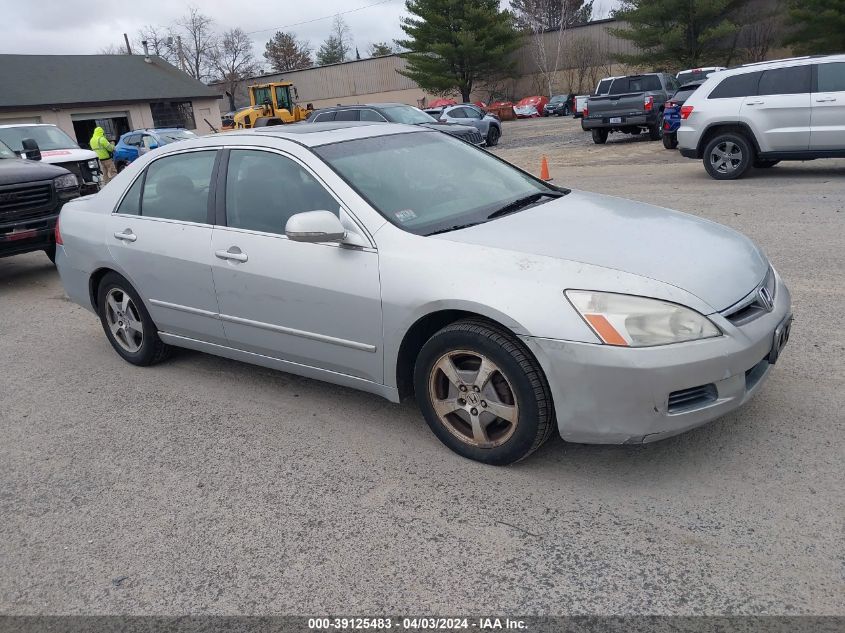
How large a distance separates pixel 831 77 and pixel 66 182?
10669 mm

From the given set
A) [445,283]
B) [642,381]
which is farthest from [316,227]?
[642,381]

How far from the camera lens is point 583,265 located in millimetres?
3203

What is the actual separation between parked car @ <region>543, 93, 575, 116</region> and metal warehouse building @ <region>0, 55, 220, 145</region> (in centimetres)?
2038

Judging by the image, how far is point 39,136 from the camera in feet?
50.4

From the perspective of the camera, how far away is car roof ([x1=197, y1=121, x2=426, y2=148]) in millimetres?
4281

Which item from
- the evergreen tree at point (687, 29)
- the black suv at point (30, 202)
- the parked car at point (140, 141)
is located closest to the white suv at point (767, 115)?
the black suv at point (30, 202)

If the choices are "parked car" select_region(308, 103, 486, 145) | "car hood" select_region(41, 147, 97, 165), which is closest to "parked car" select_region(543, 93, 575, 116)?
"parked car" select_region(308, 103, 486, 145)

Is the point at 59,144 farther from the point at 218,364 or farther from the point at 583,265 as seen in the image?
the point at 583,265

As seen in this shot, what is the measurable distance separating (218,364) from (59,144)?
40.7 feet

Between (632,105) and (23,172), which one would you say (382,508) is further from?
(632,105)

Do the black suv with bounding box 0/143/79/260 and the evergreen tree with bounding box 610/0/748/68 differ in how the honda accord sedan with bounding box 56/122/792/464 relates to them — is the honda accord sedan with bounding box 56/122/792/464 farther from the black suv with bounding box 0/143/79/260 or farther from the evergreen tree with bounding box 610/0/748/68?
the evergreen tree with bounding box 610/0/748/68

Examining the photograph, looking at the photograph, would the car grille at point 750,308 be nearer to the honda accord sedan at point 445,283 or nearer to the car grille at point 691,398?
the honda accord sedan at point 445,283

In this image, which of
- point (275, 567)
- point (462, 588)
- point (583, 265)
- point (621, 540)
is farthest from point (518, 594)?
point (583, 265)

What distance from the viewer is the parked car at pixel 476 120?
25016 mm
